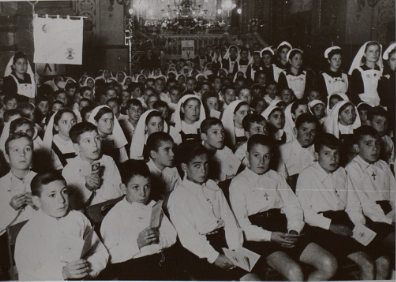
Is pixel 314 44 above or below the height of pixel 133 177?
above

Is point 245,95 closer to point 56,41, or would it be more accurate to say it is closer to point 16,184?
point 56,41

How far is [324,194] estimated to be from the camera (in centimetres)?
291

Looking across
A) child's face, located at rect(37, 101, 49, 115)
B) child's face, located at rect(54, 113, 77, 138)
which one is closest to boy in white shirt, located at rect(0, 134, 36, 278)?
child's face, located at rect(54, 113, 77, 138)

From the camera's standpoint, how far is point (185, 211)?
8.46ft

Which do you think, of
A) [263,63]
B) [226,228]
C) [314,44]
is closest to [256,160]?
[226,228]

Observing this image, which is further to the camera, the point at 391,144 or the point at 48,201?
the point at 391,144

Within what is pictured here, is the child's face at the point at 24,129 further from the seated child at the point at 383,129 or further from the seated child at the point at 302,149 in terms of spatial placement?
the seated child at the point at 383,129

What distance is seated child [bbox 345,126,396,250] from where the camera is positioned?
2.95 m

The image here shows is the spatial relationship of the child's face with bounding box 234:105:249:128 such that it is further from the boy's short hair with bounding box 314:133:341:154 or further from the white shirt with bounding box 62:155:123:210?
the white shirt with bounding box 62:155:123:210

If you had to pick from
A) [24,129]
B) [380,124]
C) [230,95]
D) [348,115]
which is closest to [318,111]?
[348,115]

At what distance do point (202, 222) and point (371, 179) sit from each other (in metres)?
1.44

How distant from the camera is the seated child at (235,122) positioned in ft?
14.5

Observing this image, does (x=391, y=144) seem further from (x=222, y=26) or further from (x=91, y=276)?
(x=222, y=26)

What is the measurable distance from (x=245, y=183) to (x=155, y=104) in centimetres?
265
